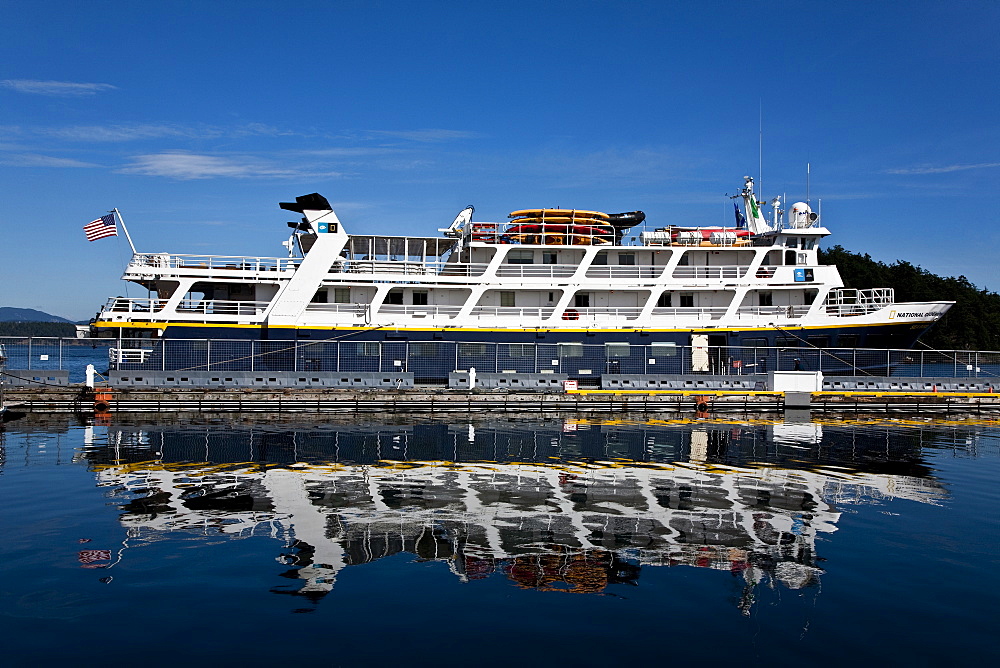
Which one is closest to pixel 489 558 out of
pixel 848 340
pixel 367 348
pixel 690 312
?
pixel 367 348

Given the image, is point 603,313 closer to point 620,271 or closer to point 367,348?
point 620,271

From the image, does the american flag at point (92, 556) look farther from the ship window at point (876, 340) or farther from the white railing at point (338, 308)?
the ship window at point (876, 340)

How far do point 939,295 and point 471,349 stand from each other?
9111cm

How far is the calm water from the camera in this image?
900 centimetres

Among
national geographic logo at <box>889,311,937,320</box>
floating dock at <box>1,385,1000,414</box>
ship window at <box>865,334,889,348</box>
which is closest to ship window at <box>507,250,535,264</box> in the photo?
floating dock at <box>1,385,1000,414</box>

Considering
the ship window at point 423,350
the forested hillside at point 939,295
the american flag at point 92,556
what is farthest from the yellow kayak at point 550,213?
the forested hillside at point 939,295

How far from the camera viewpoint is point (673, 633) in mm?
9336

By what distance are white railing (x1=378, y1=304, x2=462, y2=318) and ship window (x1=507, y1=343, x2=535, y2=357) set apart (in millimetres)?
3644

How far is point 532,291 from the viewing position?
40375 mm

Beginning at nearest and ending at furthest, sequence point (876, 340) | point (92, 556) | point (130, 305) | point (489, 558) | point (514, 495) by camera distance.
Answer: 1. point (92, 556)
2. point (489, 558)
3. point (514, 495)
4. point (130, 305)
5. point (876, 340)

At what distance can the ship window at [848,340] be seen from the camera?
1559 inches

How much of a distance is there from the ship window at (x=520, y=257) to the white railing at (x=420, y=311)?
4.02m

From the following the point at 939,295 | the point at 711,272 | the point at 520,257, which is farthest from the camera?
the point at 939,295

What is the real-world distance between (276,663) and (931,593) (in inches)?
367
